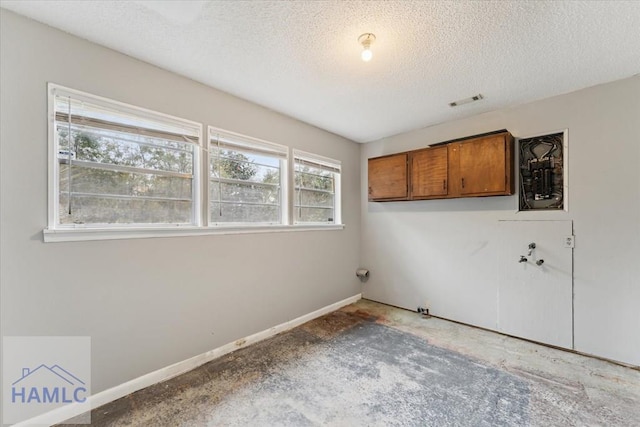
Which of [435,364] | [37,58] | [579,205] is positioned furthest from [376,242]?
[37,58]

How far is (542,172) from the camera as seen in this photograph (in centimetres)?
285

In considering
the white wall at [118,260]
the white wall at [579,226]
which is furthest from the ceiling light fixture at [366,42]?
the white wall at [579,226]

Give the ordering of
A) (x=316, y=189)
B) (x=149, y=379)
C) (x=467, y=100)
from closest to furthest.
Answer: (x=149, y=379) → (x=467, y=100) → (x=316, y=189)

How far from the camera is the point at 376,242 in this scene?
421 centimetres

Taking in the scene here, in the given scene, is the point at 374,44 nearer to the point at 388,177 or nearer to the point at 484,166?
the point at 484,166

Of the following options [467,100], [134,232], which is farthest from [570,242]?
[134,232]

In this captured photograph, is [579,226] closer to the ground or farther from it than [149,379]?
farther from it

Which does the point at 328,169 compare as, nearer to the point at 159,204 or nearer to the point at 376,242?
the point at 376,242

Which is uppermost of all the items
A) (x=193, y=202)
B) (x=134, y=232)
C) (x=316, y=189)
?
(x=316, y=189)

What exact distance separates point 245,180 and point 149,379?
6.26 ft

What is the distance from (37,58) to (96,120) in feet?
1.42

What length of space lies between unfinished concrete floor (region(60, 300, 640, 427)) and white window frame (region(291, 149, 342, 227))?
153cm

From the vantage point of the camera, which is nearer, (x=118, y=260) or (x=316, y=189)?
(x=118, y=260)

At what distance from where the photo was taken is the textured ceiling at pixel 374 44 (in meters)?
1.62
